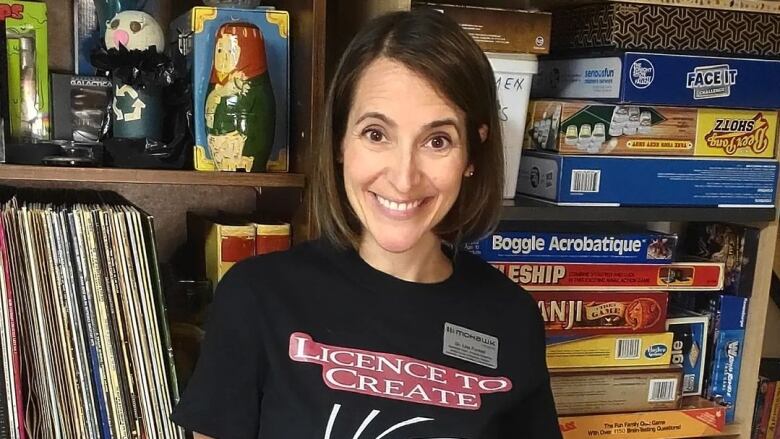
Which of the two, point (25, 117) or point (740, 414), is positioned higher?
point (25, 117)

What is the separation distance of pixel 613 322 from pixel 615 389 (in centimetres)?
11

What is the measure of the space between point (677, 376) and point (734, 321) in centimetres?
13

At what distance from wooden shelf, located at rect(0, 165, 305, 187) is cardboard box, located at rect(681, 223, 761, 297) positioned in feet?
2.39

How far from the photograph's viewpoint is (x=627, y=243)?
4.19ft

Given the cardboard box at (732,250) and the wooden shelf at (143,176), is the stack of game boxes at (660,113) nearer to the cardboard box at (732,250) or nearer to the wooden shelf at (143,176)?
the cardboard box at (732,250)

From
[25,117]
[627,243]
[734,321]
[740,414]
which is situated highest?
[25,117]

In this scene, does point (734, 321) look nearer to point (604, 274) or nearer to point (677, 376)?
point (677, 376)

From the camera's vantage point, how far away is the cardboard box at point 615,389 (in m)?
1.28

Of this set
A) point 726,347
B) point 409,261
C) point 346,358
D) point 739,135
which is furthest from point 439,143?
point 726,347

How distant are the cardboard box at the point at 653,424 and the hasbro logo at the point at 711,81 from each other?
51 centimetres

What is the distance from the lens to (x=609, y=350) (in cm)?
130

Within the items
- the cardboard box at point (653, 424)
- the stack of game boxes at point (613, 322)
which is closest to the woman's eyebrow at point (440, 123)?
the stack of game boxes at point (613, 322)

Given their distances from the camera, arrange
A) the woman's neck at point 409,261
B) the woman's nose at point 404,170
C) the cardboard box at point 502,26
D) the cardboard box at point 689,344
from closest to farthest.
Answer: the woman's nose at point 404,170 < the woman's neck at point 409,261 < the cardboard box at point 502,26 < the cardboard box at point 689,344

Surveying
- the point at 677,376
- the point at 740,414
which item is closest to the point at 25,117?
the point at 677,376
